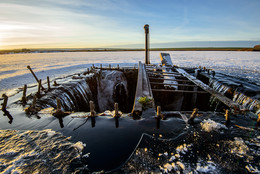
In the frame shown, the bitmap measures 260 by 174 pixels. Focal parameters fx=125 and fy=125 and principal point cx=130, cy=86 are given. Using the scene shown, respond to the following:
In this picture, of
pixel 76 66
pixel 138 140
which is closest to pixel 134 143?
pixel 138 140

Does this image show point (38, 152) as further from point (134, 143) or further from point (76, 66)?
point (76, 66)

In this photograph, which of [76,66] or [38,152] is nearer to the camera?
[38,152]

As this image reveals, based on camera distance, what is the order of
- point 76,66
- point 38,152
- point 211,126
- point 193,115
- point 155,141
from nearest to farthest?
point 38,152 < point 155,141 < point 211,126 < point 193,115 < point 76,66

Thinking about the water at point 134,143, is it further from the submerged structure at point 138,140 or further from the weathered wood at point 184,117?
the weathered wood at point 184,117

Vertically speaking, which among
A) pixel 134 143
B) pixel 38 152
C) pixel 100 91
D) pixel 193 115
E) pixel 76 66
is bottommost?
pixel 100 91

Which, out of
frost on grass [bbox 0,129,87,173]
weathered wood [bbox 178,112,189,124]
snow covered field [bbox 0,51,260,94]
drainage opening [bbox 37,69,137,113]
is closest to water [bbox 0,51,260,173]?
frost on grass [bbox 0,129,87,173]

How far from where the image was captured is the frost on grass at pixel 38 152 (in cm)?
446

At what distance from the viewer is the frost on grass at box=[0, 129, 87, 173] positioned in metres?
4.46

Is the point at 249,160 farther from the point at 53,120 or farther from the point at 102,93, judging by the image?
the point at 102,93

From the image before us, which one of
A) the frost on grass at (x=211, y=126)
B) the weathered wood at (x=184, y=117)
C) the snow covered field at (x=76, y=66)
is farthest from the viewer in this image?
the snow covered field at (x=76, y=66)

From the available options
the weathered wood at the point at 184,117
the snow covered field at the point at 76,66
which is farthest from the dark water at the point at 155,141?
the snow covered field at the point at 76,66

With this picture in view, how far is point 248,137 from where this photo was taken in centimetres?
558

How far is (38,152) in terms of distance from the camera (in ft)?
16.8

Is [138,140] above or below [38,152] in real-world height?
above
